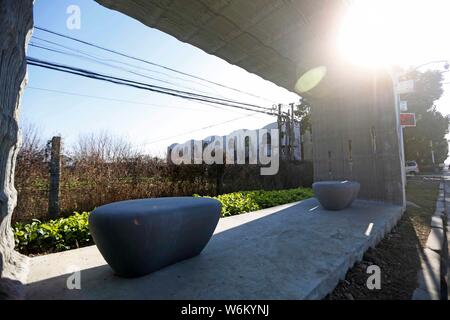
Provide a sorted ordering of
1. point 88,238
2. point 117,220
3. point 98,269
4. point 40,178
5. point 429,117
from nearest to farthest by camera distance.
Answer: point 117,220 < point 98,269 < point 88,238 < point 40,178 < point 429,117

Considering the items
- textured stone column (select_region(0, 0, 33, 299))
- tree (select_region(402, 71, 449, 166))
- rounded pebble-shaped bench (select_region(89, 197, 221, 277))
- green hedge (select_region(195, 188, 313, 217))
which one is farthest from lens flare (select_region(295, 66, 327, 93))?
tree (select_region(402, 71, 449, 166))

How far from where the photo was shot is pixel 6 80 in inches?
73.6

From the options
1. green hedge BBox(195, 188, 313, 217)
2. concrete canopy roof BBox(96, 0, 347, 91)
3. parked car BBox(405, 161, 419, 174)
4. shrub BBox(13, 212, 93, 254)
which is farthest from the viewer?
parked car BBox(405, 161, 419, 174)

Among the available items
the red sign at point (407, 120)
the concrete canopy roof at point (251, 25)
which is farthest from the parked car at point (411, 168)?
the concrete canopy roof at point (251, 25)

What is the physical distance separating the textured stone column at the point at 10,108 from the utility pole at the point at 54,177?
3363 mm

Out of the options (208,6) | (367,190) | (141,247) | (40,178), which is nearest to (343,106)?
(367,190)

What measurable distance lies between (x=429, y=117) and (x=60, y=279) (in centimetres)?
3213

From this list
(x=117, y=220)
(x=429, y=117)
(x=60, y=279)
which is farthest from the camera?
(x=429, y=117)

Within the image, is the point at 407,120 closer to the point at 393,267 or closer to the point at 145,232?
the point at 393,267

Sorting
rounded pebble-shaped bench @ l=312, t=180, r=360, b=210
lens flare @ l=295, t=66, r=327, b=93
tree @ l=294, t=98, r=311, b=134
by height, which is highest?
tree @ l=294, t=98, r=311, b=134

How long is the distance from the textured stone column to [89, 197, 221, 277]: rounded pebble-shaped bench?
72 cm

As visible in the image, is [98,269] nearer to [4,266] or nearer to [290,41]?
[4,266]

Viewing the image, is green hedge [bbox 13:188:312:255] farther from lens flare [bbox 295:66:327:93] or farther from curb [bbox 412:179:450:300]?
lens flare [bbox 295:66:327:93]

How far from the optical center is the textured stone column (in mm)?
1782
